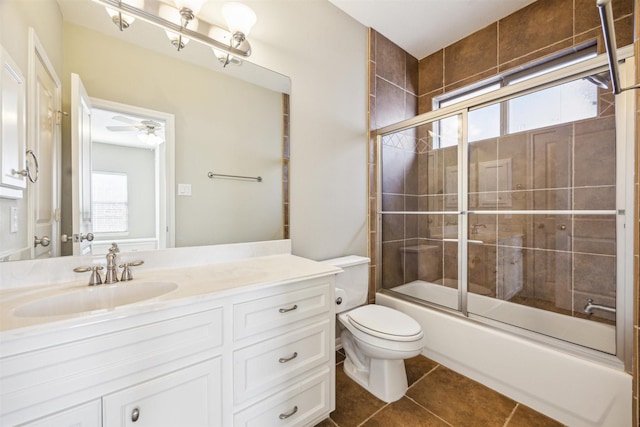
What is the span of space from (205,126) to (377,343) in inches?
60.9

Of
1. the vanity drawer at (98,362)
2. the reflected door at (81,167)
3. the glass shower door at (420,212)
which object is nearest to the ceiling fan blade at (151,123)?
the reflected door at (81,167)

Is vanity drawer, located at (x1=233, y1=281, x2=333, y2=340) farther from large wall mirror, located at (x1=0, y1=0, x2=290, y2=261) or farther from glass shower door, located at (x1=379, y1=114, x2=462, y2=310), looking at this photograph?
glass shower door, located at (x1=379, y1=114, x2=462, y2=310)

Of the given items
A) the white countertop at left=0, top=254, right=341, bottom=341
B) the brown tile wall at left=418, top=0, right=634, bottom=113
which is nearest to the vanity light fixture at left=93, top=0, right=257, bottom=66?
the white countertop at left=0, top=254, right=341, bottom=341

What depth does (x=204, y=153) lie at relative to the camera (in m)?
1.42

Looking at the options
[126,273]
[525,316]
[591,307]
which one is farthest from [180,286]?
[591,307]

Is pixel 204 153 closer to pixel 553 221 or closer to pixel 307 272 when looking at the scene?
pixel 307 272

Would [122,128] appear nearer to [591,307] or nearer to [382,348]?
[382,348]

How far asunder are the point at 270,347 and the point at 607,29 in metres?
1.42

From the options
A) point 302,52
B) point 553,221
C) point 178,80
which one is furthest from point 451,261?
point 178,80

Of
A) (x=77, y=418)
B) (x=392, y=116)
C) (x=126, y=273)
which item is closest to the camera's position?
(x=77, y=418)

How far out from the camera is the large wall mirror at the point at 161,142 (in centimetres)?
110

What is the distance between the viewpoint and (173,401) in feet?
2.86

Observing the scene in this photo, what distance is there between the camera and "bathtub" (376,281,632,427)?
122 centimetres

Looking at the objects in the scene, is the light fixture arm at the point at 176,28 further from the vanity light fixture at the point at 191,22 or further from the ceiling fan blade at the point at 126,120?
the ceiling fan blade at the point at 126,120
